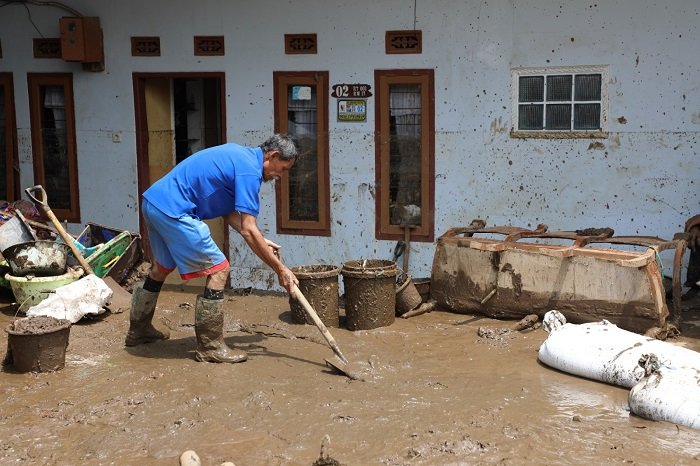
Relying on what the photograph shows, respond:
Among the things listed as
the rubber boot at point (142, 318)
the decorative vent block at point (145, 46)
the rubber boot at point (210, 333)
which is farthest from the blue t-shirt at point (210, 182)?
the decorative vent block at point (145, 46)

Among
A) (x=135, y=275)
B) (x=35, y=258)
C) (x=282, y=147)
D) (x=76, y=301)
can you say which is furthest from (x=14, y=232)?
(x=282, y=147)

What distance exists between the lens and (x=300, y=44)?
8.73 metres

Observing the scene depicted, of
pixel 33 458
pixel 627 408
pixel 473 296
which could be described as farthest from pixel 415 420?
pixel 473 296

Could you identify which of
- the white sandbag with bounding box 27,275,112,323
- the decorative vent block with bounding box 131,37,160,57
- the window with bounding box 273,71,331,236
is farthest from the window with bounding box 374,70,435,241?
the white sandbag with bounding box 27,275,112,323

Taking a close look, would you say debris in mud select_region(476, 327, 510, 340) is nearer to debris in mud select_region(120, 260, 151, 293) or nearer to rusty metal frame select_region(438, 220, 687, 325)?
rusty metal frame select_region(438, 220, 687, 325)

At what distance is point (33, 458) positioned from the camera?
4.46 metres

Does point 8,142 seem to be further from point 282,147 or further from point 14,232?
point 282,147

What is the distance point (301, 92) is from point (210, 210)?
3193mm

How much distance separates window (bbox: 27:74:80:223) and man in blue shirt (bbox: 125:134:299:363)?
13.9ft

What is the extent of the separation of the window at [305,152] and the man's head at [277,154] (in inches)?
115

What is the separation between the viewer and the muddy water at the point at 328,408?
445 centimetres

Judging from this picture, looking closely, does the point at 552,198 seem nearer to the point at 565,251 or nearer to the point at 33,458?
the point at 565,251

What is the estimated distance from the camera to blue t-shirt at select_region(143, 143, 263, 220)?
225 inches

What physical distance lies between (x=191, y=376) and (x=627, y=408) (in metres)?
2.88
